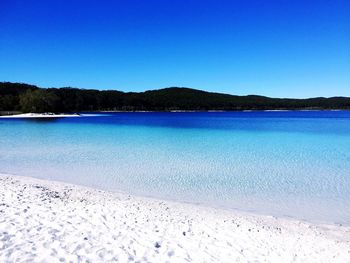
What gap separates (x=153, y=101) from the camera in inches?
6570

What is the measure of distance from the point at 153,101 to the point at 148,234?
163028mm

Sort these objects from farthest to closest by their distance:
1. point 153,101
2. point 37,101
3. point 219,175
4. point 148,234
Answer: point 153,101, point 37,101, point 219,175, point 148,234

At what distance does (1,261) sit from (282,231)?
15.8 feet

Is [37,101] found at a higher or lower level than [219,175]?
higher

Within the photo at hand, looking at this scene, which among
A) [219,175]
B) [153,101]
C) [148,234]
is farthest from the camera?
[153,101]

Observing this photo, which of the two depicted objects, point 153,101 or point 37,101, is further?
point 153,101

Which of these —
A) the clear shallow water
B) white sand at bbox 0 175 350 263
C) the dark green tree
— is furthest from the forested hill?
white sand at bbox 0 175 350 263

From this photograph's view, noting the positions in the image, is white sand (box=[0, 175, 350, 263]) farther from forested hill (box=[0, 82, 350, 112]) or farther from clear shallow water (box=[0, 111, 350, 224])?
forested hill (box=[0, 82, 350, 112])

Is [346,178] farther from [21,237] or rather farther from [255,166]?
[21,237]

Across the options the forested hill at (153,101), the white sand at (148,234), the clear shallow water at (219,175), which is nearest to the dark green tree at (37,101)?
the forested hill at (153,101)

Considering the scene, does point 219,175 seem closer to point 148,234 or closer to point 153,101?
point 148,234

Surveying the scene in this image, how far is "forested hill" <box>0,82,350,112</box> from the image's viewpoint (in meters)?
113

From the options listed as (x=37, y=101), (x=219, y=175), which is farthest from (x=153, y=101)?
(x=219, y=175)

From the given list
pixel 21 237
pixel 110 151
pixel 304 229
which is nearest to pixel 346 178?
pixel 304 229
